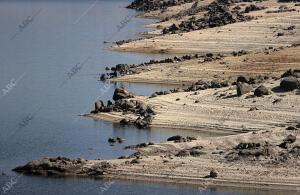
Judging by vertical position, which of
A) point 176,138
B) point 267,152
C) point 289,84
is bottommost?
point 267,152

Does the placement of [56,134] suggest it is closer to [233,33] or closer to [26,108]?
[26,108]

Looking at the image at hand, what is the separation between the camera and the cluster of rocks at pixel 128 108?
1720 inches

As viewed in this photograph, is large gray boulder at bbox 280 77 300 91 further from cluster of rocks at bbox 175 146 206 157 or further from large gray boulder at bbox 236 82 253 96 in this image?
cluster of rocks at bbox 175 146 206 157

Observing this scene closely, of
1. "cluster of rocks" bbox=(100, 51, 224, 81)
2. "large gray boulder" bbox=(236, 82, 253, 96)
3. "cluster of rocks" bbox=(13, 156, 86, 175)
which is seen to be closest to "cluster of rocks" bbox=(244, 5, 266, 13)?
"cluster of rocks" bbox=(100, 51, 224, 81)

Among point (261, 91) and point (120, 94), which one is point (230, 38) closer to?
point (120, 94)

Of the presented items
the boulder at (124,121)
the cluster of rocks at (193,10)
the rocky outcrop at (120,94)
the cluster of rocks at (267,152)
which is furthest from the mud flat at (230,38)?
the cluster of rocks at (267,152)

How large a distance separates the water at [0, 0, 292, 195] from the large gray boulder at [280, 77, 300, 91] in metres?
8.28

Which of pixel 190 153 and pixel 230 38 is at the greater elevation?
pixel 230 38

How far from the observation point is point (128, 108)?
4659 centimetres

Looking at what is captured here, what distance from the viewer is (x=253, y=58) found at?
2502 inches

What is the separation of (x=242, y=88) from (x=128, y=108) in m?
7.94

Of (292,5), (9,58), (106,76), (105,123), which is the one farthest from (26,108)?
(292,5)

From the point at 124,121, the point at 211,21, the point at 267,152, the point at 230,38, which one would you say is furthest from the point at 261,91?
the point at 211,21

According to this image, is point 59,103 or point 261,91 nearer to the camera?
point 261,91
